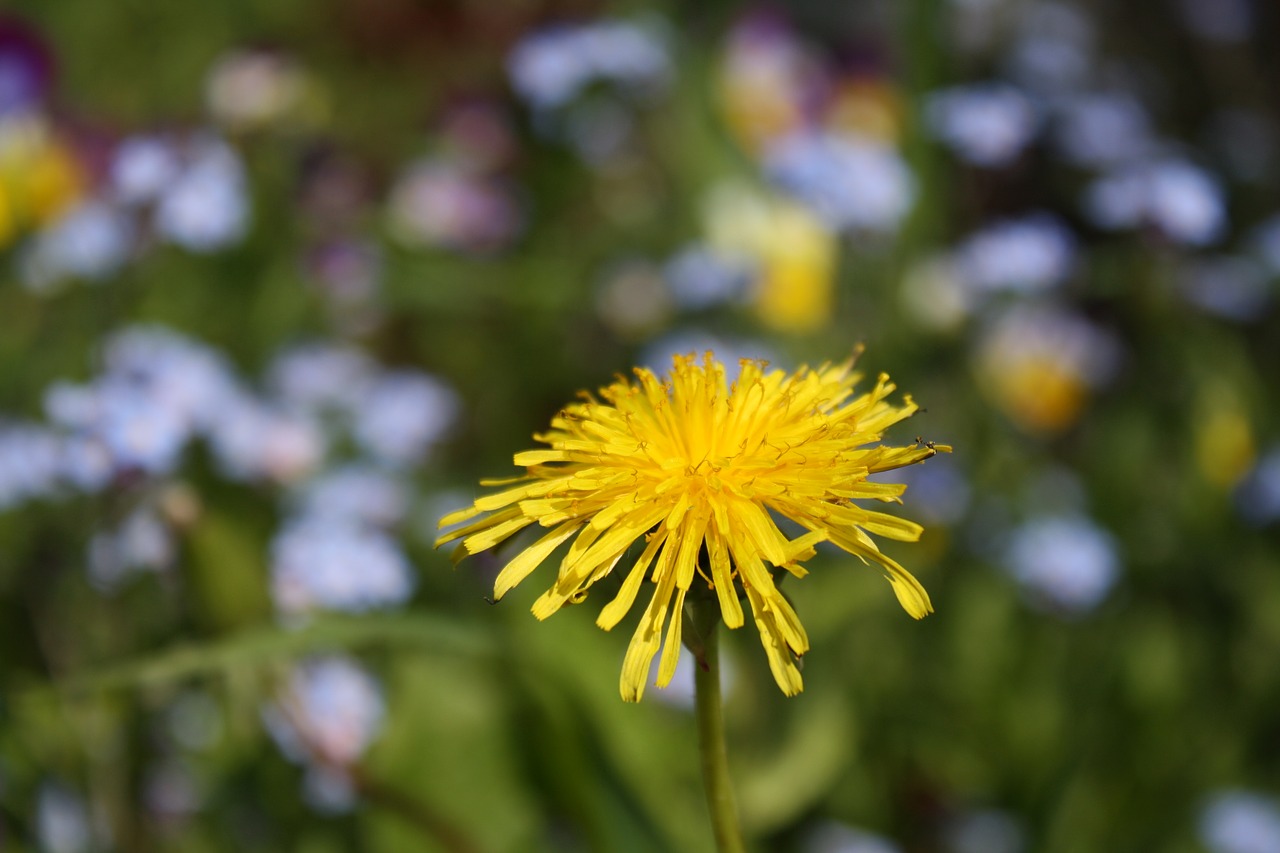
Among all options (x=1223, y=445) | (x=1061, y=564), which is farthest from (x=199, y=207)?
(x=1223, y=445)

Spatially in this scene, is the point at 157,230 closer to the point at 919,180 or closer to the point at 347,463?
the point at 347,463

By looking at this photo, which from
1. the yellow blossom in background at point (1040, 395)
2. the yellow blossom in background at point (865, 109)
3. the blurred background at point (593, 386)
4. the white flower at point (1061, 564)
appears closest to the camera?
the blurred background at point (593, 386)

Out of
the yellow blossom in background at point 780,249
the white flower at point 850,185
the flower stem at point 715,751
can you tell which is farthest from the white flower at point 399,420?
the flower stem at point 715,751

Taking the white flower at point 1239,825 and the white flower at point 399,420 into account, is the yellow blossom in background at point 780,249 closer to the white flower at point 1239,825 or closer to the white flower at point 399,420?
the white flower at point 399,420

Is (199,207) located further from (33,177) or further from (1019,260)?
(1019,260)

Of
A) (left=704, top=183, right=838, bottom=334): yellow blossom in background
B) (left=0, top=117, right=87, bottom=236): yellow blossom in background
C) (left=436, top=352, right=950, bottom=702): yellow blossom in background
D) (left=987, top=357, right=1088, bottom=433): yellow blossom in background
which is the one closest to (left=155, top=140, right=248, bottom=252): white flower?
(left=0, top=117, right=87, bottom=236): yellow blossom in background

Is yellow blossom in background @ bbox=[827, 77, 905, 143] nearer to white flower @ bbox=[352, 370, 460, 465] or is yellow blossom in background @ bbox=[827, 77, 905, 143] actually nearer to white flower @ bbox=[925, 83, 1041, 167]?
white flower @ bbox=[925, 83, 1041, 167]
